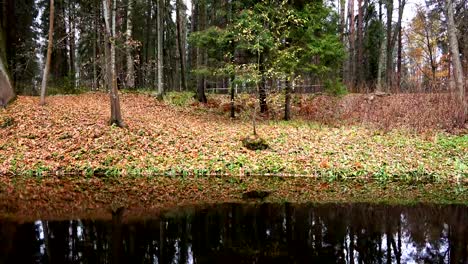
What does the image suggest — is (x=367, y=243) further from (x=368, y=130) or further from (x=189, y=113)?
(x=189, y=113)

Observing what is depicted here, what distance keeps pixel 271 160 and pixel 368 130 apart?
576cm

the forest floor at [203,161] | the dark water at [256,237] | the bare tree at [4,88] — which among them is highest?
the bare tree at [4,88]

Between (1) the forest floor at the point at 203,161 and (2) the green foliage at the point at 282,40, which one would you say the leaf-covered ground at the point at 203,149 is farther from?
(2) the green foliage at the point at 282,40

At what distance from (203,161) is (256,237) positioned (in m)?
6.28

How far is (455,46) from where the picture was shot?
16828 mm

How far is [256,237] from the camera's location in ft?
22.4

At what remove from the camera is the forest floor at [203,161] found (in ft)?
32.1

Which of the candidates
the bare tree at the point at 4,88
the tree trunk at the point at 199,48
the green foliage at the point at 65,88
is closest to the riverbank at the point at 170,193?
the bare tree at the point at 4,88

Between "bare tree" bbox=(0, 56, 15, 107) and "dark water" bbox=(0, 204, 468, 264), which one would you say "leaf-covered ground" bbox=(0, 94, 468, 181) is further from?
"dark water" bbox=(0, 204, 468, 264)

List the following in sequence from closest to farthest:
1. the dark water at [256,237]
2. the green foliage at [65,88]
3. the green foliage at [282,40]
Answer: the dark water at [256,237]
the green foliage at [282,40]
the green foliage at [65,88]

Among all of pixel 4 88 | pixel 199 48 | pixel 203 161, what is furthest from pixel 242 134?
pixel 4 88

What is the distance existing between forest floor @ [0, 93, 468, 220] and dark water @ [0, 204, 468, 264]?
1058 millimetres

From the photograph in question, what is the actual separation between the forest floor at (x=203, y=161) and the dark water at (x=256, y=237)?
1058mm

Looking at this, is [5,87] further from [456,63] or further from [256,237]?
[456,63]
